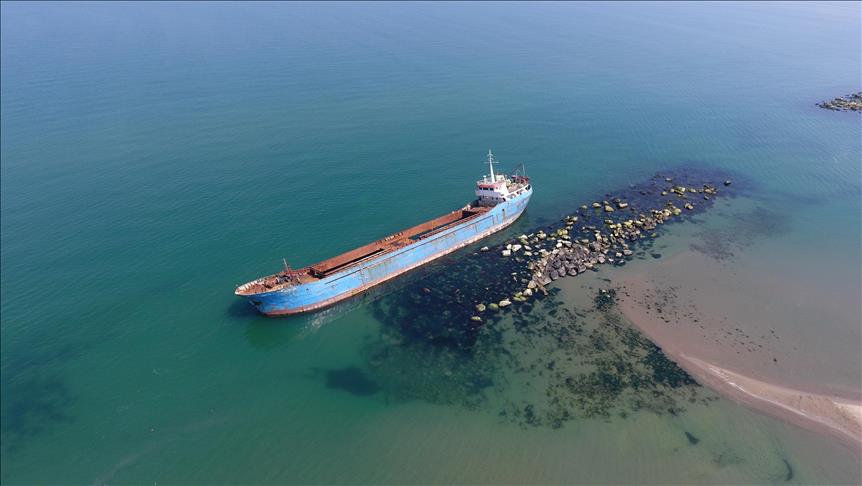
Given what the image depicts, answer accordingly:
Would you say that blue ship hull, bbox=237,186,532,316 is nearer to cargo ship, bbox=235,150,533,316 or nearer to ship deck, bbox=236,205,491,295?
cargo ship, bbox=235,150,533,316

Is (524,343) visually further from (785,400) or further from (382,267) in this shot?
(785,400)

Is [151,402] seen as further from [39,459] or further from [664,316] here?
[664,316]

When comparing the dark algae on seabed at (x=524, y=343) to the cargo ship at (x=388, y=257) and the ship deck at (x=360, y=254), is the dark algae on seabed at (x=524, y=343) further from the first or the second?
the ship deck at (x=360, y=254)

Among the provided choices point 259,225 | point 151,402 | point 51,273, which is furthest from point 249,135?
point 151,402

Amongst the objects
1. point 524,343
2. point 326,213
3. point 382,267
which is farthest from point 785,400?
point 326,213

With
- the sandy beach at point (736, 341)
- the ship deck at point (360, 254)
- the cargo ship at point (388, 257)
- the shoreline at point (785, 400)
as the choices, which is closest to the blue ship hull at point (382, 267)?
the cargo ship at point (388, 257)

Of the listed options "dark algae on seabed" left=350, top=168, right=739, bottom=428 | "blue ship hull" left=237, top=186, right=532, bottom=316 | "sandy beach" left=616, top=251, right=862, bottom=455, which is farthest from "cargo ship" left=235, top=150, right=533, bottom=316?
"sandy beach" left=616, top=251, right=862, bottom=455
